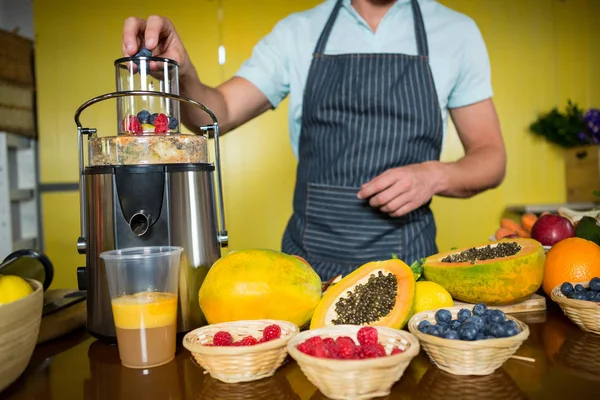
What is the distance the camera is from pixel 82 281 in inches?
34.8

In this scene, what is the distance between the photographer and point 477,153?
1.70m

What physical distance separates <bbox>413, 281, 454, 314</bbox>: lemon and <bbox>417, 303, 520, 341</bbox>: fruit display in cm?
9

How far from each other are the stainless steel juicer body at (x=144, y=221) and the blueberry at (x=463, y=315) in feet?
1.26

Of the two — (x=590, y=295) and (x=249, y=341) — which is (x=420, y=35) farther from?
(x=249, y=341)

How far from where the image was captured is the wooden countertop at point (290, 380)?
24.9 inches

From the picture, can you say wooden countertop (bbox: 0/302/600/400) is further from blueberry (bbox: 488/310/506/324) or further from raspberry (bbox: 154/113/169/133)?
raspberry (bbox: 154/113/169/133)

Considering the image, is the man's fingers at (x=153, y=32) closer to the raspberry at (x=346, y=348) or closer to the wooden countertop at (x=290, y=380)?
the wooden countertop at (x=290, y=380)

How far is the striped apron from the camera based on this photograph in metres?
1.59

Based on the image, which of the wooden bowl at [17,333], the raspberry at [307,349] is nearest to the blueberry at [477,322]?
the raspberry at [307,349]

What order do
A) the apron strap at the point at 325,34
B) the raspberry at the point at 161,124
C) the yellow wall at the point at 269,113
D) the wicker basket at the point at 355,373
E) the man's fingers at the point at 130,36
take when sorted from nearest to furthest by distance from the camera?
the wicker basket at the point at 355,373, the raspberry at the point at 161,124, the man's fingers at the point at 130,36, the apron strap at the point at 325,34, the yellow wall at the point at 269,113

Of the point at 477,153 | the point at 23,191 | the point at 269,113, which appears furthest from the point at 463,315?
the point at 23,191

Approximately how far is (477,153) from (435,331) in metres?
1.12

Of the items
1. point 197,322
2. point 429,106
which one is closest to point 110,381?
point 197,322

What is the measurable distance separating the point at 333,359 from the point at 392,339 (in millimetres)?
116
